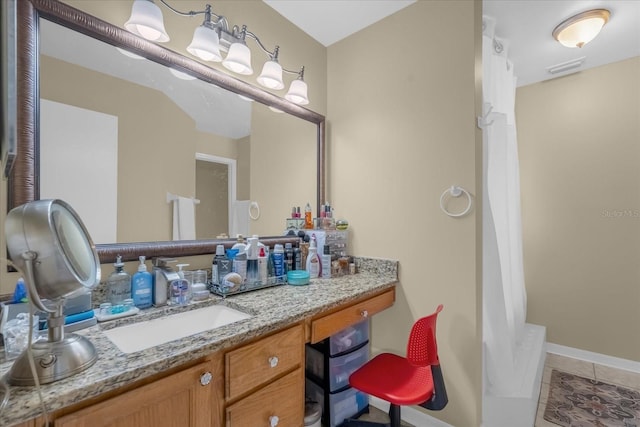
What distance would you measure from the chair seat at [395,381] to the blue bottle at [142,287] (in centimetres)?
95

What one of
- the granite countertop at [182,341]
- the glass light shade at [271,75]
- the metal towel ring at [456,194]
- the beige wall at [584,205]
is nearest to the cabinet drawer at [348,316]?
the granite countertop at [182,341]

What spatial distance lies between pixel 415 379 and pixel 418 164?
1.13m

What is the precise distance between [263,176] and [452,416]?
173cm

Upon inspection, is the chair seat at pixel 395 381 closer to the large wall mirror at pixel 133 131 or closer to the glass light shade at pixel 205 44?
the large wall mirror at pixel 133 131

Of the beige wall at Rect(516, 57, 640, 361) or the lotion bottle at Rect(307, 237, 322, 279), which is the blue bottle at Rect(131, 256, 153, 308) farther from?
the beige wall at Rect(516, 57, 640, 361)

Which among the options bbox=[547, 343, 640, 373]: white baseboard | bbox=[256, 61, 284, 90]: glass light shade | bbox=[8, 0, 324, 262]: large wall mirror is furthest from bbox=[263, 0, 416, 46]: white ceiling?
bbox=[547, 343, 640, 373]: white baseboard

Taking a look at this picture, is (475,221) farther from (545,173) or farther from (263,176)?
(545,173)

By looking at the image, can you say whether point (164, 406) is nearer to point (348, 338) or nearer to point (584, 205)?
point (348, 338)

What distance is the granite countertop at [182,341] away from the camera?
61 centimetres

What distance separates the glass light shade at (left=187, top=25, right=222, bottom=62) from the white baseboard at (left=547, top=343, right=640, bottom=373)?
3491 millimetres

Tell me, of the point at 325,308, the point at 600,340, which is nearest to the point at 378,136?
the point at 325,308

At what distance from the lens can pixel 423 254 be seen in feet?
5.47

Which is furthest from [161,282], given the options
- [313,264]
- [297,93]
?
[297,93]

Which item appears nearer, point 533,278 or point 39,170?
point 39,170
